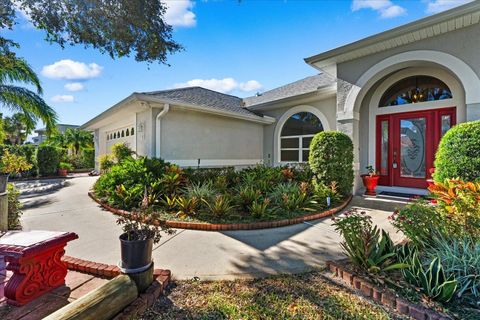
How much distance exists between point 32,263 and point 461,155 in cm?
794

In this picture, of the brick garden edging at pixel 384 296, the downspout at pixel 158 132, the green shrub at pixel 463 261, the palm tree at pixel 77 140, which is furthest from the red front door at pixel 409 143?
the palm tree at pixel 77 140

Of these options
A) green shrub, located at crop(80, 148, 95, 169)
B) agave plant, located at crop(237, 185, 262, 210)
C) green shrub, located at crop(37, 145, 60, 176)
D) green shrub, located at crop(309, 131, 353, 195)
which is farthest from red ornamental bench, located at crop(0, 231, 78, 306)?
green shrub, located at crop(80, 148, 95, 169)

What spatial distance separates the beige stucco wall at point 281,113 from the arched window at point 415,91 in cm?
190

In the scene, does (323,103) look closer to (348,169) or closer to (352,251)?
(348,169)

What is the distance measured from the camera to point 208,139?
32.8 feet

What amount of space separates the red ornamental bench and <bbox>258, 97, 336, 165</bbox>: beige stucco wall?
9.71 meters

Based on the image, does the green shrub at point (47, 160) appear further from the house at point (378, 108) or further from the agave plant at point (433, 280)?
the agave plant at point (433, 280)

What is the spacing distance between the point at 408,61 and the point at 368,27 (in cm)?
175

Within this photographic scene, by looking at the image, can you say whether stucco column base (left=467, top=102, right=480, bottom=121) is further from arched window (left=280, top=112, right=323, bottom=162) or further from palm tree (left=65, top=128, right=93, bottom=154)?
palm tree (left=65, top=128, right=93, bottom=154)

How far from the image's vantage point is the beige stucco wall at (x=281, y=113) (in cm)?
977

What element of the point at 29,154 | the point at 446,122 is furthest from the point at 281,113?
the point at 29,154

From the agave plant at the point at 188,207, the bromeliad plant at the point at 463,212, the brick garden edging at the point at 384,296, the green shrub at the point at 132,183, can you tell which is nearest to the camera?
the brick garden edging at the point at 384,296

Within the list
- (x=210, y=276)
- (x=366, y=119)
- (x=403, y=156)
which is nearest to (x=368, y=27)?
(x=366, y=119)

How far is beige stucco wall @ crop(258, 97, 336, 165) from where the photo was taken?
32.1ft
